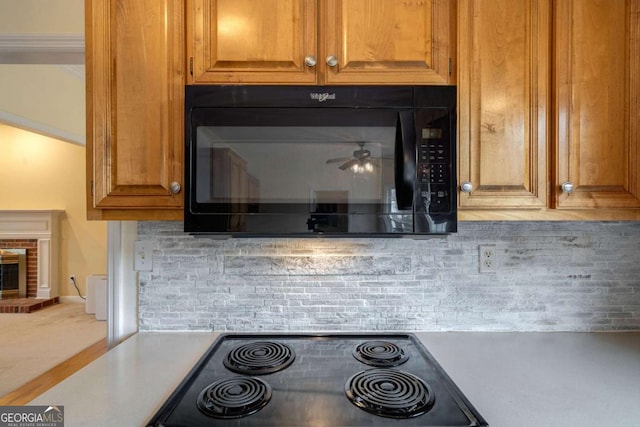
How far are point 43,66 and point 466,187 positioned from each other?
12.4ft

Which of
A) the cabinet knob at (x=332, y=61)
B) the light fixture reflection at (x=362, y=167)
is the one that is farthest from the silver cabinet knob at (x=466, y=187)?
the cabinet knob at (x=332, y=61)

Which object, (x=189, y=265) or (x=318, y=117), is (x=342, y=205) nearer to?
(x=318, y=117)

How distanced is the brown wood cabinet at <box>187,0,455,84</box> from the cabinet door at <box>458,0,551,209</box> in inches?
4.3

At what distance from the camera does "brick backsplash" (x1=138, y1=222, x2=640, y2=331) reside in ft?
4.10

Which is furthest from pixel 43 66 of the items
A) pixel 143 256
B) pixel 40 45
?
pixel 143 256

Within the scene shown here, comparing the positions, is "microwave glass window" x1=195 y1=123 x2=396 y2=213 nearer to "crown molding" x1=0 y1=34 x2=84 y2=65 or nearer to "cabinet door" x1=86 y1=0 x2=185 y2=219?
"cabinet door" x1=86 y1=0 x2=185 y2=219

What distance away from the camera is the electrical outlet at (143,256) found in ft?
4.08

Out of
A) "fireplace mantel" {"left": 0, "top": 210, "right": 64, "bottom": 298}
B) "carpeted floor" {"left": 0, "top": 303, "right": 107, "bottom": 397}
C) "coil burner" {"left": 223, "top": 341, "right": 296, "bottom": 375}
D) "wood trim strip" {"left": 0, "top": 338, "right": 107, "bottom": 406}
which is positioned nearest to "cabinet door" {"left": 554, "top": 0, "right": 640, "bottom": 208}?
"coil burner" {"left": 223, "top": 341, "right": 296, "bottom": 375}

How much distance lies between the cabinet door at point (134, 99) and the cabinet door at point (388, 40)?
1.47ft

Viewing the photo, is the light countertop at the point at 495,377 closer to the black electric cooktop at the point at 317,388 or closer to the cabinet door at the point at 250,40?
the black electric cooktop at the point at 317,388

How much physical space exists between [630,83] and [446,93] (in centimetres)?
54

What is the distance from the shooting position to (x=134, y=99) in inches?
37.7

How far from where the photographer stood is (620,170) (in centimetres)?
96

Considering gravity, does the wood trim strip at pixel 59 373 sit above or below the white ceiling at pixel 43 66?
below
